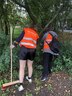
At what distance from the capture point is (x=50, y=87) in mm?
5434

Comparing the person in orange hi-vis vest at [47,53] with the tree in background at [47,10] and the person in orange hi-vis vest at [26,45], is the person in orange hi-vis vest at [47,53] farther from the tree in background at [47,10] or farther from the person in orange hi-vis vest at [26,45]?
the tree in background at [47,10]

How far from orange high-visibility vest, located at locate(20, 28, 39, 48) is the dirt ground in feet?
3.72

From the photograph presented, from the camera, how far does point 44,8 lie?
7.07m

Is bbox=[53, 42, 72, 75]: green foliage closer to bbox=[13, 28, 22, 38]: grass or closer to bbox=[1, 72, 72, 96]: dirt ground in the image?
bbox=[1, 72, 72, 96]: dirt ground

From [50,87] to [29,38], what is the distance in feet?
4.96

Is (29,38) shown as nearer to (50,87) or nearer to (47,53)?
(47,53)

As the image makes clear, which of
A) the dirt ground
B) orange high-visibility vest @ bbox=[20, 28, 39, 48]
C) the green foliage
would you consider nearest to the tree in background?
the green foliage

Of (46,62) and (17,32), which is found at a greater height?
(17,32)

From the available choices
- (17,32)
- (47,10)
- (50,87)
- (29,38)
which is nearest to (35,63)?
(50,87)

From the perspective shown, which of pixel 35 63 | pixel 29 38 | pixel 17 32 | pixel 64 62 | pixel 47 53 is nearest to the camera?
pixel 29 38

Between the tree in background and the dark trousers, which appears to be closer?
the dark trousers

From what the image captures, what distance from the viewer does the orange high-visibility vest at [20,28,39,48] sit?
5.29 m

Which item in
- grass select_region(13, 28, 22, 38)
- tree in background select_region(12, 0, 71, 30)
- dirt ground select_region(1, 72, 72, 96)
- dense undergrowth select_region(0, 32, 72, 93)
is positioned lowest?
dirt ground select_region(1, 72, 72, 96)

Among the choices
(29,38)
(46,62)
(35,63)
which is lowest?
(35,63)
